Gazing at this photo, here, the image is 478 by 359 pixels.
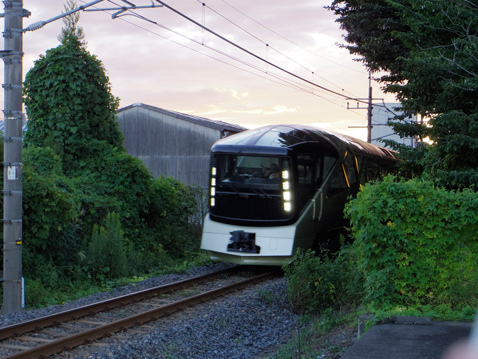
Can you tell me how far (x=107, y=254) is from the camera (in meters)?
13.4

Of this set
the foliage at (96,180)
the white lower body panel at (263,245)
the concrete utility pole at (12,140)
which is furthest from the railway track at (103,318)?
Result: the foliage at (96,180)

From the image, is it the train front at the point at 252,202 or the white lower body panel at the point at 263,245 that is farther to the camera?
the train front at the point at 252,202

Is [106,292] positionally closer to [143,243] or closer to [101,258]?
[101,258]

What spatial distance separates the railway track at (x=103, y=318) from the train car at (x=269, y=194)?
94 cm

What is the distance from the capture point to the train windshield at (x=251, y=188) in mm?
12992

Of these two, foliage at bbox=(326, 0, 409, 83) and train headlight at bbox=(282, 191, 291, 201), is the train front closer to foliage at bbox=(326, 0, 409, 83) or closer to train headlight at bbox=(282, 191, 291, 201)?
train headlight at bbox=(282, 191, 291, 201)

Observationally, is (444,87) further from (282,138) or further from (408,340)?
(408,340)

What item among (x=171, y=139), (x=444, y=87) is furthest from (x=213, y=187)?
(x=171, y=139)

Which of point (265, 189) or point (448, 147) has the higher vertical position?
point (448, 147)

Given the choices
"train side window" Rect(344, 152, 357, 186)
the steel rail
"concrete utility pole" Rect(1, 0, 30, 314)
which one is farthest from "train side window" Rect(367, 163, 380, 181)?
"concrete utility pole" Rect(1, 0, 30, 314)

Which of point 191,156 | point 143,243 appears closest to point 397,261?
point 143,243

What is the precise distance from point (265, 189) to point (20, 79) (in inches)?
224

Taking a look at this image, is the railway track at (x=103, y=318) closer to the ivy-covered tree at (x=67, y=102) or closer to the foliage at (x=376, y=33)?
the ivy-covered tree at (x=67, y=102)

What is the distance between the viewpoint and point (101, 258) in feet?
43.4
